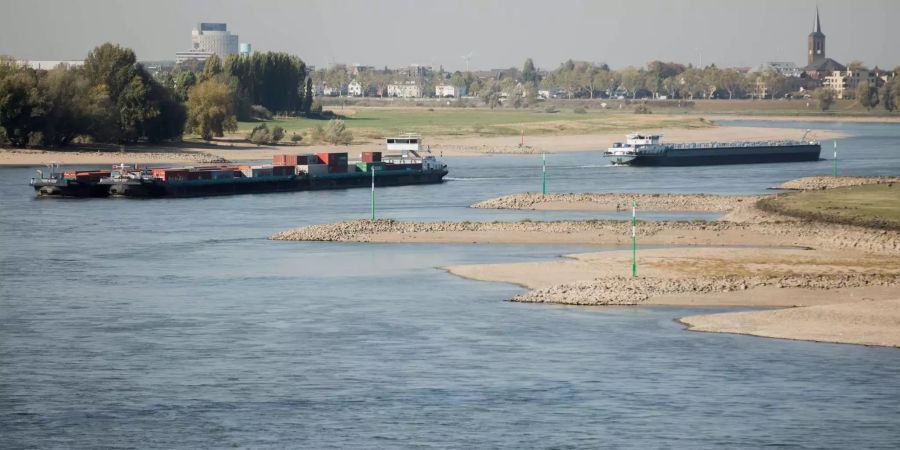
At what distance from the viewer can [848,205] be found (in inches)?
3031

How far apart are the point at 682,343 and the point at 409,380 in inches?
342

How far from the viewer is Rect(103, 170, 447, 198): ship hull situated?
9856 centimetres

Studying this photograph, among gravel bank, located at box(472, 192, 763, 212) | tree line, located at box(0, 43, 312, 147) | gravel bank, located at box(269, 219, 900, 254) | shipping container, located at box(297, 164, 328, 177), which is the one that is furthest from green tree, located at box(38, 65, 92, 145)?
gravel bank, located at box(269, 219, 900, 254)

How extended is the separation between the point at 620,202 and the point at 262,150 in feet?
235

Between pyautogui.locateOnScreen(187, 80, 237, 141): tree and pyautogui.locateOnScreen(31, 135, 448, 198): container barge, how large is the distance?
124ft

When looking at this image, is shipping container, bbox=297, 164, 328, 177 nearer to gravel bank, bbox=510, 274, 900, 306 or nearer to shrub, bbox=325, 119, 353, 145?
shrub, bbox=325, 119, 353, 145

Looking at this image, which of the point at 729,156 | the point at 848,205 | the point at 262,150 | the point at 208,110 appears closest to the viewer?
the point at 848,205

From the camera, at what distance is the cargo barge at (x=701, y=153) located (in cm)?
13850

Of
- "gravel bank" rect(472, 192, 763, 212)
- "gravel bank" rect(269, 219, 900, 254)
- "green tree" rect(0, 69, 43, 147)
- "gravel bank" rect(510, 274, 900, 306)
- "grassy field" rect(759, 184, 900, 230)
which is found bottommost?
"gravel bank" rect(510, 274, 900, 306)

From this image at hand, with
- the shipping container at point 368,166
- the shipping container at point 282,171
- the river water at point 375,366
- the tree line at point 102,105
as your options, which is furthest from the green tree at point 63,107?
the river water at point 375,366

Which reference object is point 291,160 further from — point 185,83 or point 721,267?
point 185,83

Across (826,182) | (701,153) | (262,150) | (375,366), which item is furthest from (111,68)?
(375,366)

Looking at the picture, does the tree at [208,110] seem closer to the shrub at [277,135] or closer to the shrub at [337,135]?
the shrub at [277,135]

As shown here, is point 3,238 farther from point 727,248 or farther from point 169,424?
point 169,424
